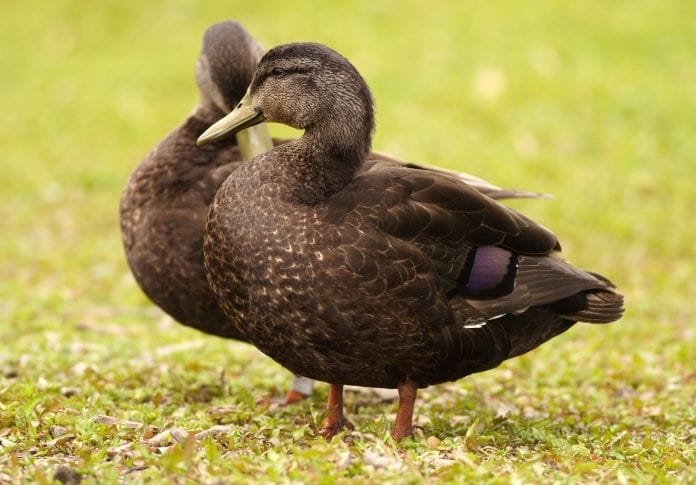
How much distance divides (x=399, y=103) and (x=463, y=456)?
382 inches

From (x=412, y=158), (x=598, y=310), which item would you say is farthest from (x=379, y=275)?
(x=412, y=158)

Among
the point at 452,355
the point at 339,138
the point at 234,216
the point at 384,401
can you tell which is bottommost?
the point at 384,401

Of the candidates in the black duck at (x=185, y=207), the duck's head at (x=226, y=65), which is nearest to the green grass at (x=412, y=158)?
the black duck at (x=185, y=207)

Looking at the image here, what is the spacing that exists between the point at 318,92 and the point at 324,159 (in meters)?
0.28

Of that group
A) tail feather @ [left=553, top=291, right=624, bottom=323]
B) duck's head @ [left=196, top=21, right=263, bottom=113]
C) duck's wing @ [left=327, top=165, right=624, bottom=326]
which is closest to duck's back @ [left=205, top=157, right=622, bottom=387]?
duck's wing @ [left=327, top=165, right=624, bottom=326]

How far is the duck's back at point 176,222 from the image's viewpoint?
528cm

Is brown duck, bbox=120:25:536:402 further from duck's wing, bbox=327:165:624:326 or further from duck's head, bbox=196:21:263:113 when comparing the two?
duck's wing, bbox=327:165:624:326

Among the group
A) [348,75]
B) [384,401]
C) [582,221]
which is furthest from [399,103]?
[348,75]

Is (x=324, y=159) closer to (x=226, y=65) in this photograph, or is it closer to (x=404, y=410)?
(x=404, y=410)

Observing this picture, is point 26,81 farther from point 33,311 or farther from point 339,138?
point 339,138

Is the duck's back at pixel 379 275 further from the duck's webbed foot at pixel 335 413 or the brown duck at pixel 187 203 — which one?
the brown duck at pixel 187 203

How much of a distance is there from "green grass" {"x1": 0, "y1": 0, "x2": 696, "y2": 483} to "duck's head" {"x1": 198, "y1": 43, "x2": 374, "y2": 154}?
1286 millimetres

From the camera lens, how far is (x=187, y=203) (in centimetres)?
539

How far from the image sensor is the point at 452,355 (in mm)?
4469
